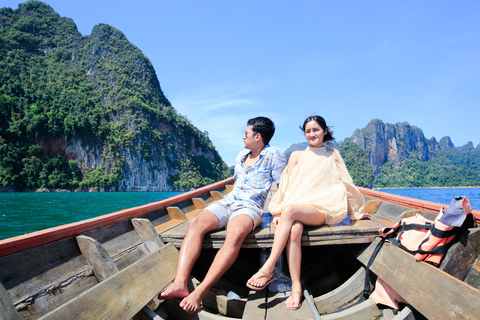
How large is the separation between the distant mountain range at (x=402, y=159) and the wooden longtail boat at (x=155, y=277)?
283 feet

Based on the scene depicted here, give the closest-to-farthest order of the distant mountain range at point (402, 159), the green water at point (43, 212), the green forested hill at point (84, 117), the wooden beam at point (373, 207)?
the wooden beam at point (373, 207)
the green water at point (43, 212)
the green forested hill at point (84, 117)
the distant mountain range at point (402, 159)

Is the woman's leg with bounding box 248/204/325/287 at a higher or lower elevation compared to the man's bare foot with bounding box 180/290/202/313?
higher

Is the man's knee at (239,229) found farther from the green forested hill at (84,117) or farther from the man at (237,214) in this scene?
the green forested hill at (84,117)

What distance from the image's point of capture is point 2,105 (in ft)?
171

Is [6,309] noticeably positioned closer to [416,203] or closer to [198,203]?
[198,203]

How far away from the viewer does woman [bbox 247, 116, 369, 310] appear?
1766 millimetres

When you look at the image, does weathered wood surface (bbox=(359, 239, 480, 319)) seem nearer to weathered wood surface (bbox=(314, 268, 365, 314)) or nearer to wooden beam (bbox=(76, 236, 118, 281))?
weathered wood surface (bbox=(314, 268, 365, 314))

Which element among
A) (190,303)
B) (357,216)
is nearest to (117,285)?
(190,303)

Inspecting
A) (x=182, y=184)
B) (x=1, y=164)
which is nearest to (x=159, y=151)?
(x=182, y=184)

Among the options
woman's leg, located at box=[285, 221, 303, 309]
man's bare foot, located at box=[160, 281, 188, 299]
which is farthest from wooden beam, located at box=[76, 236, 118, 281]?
woman's leg, located at box=[285, 221, 303, 309]

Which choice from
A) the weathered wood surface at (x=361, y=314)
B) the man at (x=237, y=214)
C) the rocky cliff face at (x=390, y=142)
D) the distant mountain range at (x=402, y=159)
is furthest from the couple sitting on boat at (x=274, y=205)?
the rocky cliff face at (x=390, y=142)

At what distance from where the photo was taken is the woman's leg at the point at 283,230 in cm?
165

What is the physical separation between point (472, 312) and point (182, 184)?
233ft

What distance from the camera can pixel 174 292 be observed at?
154cm
